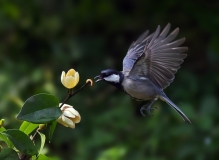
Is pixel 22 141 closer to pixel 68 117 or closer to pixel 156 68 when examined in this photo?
pixel 68 117

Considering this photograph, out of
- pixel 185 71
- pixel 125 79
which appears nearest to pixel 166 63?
pixel 125 79

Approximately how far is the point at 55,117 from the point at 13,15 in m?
2.45

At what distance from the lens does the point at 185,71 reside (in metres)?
3.03

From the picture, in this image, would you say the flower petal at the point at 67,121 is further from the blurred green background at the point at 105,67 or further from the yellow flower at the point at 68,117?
the blurred green background at the point at 105,67

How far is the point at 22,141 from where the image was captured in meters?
0.91

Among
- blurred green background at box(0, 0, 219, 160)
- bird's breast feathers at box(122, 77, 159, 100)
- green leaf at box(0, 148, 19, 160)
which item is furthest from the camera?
blurred green background at box(0, 0, 219, 160)

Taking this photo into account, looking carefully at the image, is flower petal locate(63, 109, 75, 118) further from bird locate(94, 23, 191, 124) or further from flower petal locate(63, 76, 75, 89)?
bird locate(94, 23, 191, 124)

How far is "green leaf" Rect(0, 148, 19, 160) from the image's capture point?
0.90 metres

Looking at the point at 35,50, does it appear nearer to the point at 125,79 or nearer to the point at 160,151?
the point at 160,151

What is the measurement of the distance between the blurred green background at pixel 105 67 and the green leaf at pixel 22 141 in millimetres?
1584

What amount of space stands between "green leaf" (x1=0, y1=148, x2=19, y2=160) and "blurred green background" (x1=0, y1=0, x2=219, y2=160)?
158 centimetres

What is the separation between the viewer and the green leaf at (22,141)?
Result: 906mm

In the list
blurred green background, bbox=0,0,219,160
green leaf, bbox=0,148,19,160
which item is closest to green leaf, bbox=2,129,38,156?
green leaf, bbox=0,148,19,160

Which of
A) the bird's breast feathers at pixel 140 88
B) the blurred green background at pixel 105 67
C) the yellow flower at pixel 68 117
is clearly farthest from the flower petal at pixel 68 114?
the blurred green background at pixel 105 67
